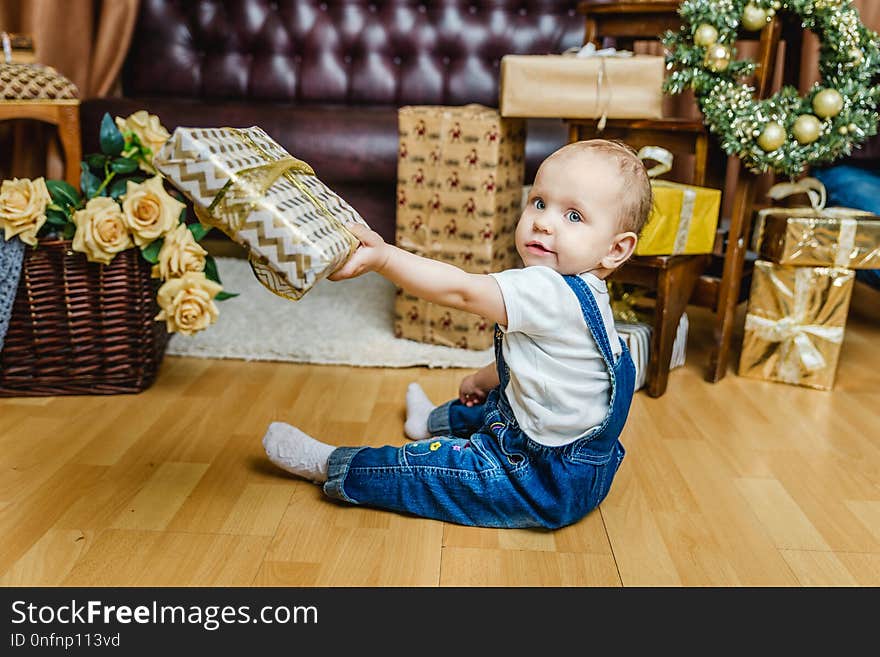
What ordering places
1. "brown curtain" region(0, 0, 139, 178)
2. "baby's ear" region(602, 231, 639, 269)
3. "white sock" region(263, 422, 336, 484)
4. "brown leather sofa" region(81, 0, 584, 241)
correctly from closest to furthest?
"baby's ear" region(602, 231, 639, 269), "white sock" region(263, 422, 336, 484), "brown curtain" region(0, 0, 139, 178), "brown leather sofa" region(81, 0, 584, 241)

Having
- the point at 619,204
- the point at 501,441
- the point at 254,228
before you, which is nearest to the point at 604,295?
the point at 619,204

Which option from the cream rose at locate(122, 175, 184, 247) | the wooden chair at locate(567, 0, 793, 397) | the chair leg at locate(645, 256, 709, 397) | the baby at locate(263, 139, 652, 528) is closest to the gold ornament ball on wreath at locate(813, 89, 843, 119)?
the wooden chair at locate(567, 0, 793, 397)

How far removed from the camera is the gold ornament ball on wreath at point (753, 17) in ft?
5.21

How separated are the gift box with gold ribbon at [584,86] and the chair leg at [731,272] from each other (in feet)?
0.78

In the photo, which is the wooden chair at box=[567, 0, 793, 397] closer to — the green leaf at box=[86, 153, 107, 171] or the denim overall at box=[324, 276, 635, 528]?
the denim overall at box=[324, 276, 635, 528]

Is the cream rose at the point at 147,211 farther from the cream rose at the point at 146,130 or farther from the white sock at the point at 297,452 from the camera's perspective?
the white sock at the point at 297,452

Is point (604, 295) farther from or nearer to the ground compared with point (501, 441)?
farther from the ground

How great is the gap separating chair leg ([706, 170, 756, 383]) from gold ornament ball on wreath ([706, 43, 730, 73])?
0.22 m

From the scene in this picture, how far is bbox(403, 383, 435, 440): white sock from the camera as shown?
1.40m

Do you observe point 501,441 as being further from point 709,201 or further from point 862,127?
point 862,127

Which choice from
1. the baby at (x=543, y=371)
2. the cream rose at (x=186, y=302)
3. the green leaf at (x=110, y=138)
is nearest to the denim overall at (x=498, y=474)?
the baby at (x=543, y=371)

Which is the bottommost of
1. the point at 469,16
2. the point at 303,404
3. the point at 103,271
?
the point at 303,404

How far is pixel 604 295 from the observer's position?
1.11 m

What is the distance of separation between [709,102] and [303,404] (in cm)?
96
